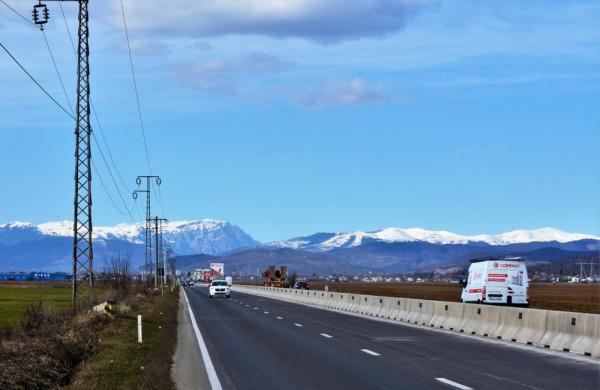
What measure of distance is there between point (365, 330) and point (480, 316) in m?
4.61

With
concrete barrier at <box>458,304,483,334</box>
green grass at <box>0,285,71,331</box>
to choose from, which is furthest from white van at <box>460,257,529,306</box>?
green grass at <box>0,285,71,331</box>

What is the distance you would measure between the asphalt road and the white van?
973 cm

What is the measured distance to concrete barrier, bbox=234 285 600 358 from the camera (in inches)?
850

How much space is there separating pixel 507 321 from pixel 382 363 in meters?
8.43

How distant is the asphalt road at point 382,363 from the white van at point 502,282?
9.73m

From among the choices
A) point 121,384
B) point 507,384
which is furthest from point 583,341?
point 121,384

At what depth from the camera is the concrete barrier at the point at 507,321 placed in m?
21.6

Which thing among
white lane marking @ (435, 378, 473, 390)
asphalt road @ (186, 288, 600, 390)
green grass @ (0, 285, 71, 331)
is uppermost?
green grass @ (0, 285, 71, 331)

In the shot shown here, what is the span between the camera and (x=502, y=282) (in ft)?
131

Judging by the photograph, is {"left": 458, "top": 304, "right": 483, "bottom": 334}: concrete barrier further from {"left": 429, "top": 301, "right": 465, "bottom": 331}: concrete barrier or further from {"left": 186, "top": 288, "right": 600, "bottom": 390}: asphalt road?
{"left": 186, "top": 288, "right": 600, "bottom": 390}: asphalt road

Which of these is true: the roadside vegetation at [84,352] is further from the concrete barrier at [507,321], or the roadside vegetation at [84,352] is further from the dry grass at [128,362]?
the concrete barrier at [507,321]

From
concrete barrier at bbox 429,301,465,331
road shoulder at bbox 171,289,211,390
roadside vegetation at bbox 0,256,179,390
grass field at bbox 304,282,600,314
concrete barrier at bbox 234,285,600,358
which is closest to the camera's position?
road shoulder at bbox 171,289,211,390

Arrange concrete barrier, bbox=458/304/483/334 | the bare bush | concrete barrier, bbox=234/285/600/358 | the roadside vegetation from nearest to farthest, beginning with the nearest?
the roadside vegetation, concrete barrier, bbox=234/285/600/358, concrete barrier, bbox=458/304/483/334, the bare bush

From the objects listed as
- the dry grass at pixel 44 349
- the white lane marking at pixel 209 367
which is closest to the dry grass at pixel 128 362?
the dry grass at pixel 44 349
